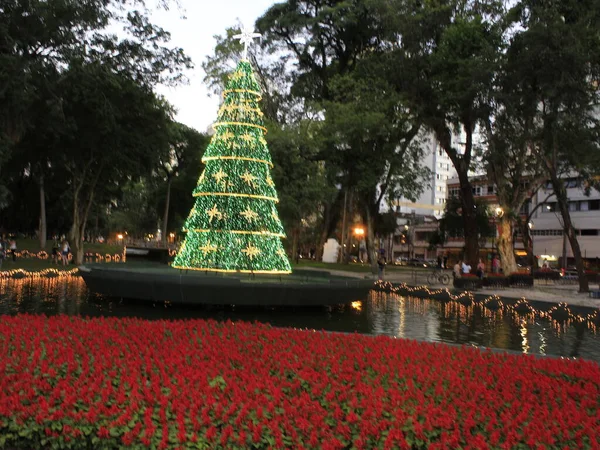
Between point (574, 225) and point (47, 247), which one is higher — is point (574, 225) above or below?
above

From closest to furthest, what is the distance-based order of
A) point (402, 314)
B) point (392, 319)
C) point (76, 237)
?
point (392, 319), point (402, 314), point (76, 237)

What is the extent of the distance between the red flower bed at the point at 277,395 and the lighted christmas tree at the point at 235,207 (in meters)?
11.0

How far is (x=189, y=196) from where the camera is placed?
62625 mm

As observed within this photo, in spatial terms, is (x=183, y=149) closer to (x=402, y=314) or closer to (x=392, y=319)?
(x=402, y=314)

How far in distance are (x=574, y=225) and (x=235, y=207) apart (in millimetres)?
53236

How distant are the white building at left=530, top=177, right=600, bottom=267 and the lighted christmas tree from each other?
46.1 metres

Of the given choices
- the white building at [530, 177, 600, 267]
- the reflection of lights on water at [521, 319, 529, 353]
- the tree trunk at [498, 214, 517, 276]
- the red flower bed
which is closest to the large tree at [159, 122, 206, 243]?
the tree trunk at [498, 214, 517, 276]

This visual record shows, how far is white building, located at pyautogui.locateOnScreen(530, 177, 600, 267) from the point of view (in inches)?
2421

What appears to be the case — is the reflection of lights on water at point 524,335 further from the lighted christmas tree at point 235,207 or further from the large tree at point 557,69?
the large tree at point 557,69

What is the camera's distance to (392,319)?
17.6 meters

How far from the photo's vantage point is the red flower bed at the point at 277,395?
5652 mm

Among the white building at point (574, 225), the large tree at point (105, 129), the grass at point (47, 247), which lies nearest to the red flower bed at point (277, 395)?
the large tree at point (105, 129)

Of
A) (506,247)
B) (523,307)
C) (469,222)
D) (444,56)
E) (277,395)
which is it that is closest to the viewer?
(277,395)

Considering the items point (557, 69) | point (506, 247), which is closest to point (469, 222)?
point (506, 247)
